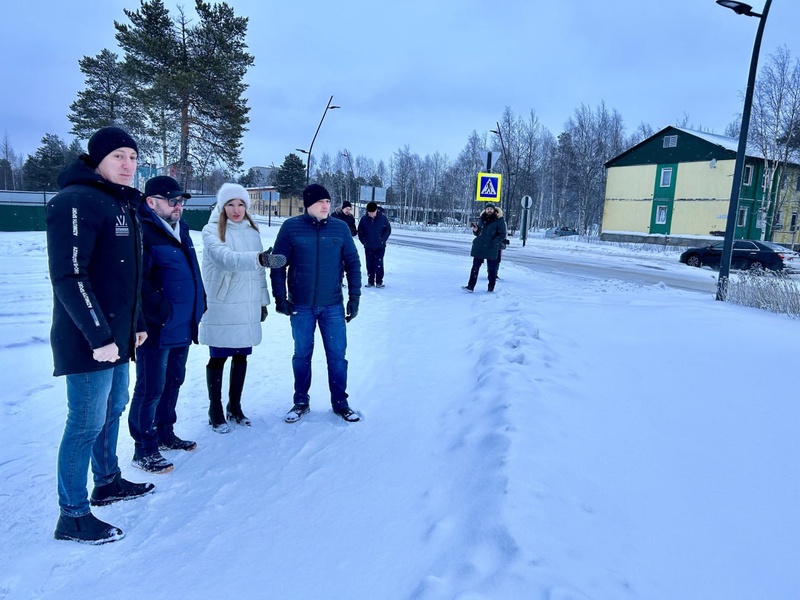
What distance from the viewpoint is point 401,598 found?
210cm

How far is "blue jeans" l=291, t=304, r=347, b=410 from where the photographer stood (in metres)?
4.10

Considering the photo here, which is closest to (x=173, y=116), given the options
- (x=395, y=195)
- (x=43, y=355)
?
(x=43, y=355)

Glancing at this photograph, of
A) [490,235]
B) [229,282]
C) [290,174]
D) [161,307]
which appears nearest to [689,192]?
[490,235]

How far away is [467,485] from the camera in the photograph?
292cm

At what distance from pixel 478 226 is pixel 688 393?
6.47 meters

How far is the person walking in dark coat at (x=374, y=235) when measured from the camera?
1027cm

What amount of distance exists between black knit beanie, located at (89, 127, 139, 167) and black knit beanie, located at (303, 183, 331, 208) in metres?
1.62

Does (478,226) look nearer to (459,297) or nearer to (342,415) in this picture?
(459,297)

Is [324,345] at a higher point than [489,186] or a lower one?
lower

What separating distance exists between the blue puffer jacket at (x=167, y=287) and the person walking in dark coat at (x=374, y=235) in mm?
6895

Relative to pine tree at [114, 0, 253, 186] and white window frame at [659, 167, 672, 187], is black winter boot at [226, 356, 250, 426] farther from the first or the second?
white window frame at [659, 167, 672, 187]

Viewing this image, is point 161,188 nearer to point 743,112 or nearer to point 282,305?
point 282,305

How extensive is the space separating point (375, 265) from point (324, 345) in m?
6.68

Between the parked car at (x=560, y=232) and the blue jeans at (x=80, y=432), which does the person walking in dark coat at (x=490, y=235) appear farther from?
the parked car at (x=560, y=232)
